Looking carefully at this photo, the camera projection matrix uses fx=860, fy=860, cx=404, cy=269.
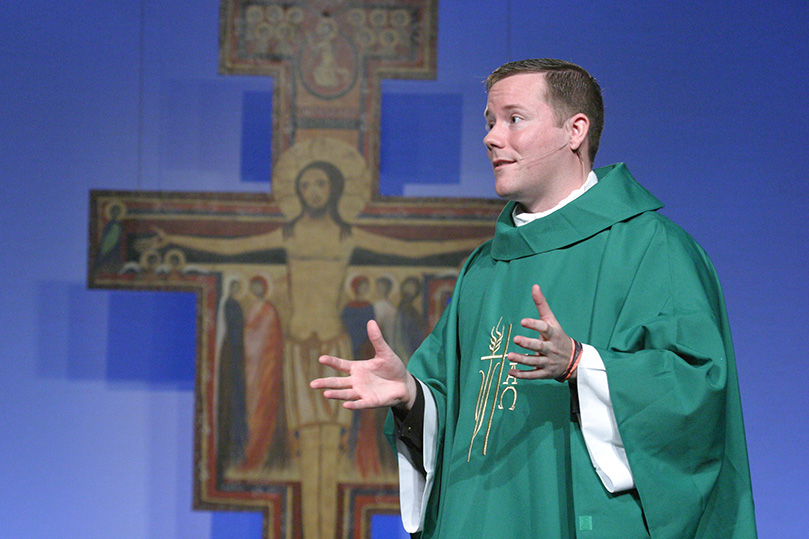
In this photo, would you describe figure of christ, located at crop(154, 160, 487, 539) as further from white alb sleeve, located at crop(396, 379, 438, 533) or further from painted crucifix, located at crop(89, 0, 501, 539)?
white alb sleeve, located at crop(396, 379, 438, 533)

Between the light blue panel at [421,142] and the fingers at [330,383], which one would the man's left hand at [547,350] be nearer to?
the fingers at [330,383]

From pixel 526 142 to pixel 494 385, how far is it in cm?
59

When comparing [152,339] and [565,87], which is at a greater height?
[565,87]

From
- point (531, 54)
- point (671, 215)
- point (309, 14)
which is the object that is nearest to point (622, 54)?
point (531, 54)

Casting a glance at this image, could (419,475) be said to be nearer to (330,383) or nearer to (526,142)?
(330,383)

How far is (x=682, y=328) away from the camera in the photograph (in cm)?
177

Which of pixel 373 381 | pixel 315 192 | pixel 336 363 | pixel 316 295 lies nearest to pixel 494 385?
pixel 373 381

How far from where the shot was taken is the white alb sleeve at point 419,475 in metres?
2.18

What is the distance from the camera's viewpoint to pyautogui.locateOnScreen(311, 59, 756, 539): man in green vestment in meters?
1.71

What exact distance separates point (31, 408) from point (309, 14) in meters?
1.95

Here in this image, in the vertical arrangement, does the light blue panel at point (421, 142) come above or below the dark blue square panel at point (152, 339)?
above

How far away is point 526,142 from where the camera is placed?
2.10 m

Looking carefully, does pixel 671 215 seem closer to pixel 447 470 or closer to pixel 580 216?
pixel 580 216

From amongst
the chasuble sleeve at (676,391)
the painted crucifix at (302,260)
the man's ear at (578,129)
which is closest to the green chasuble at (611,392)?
the chasuble sleeve at (676,391)
